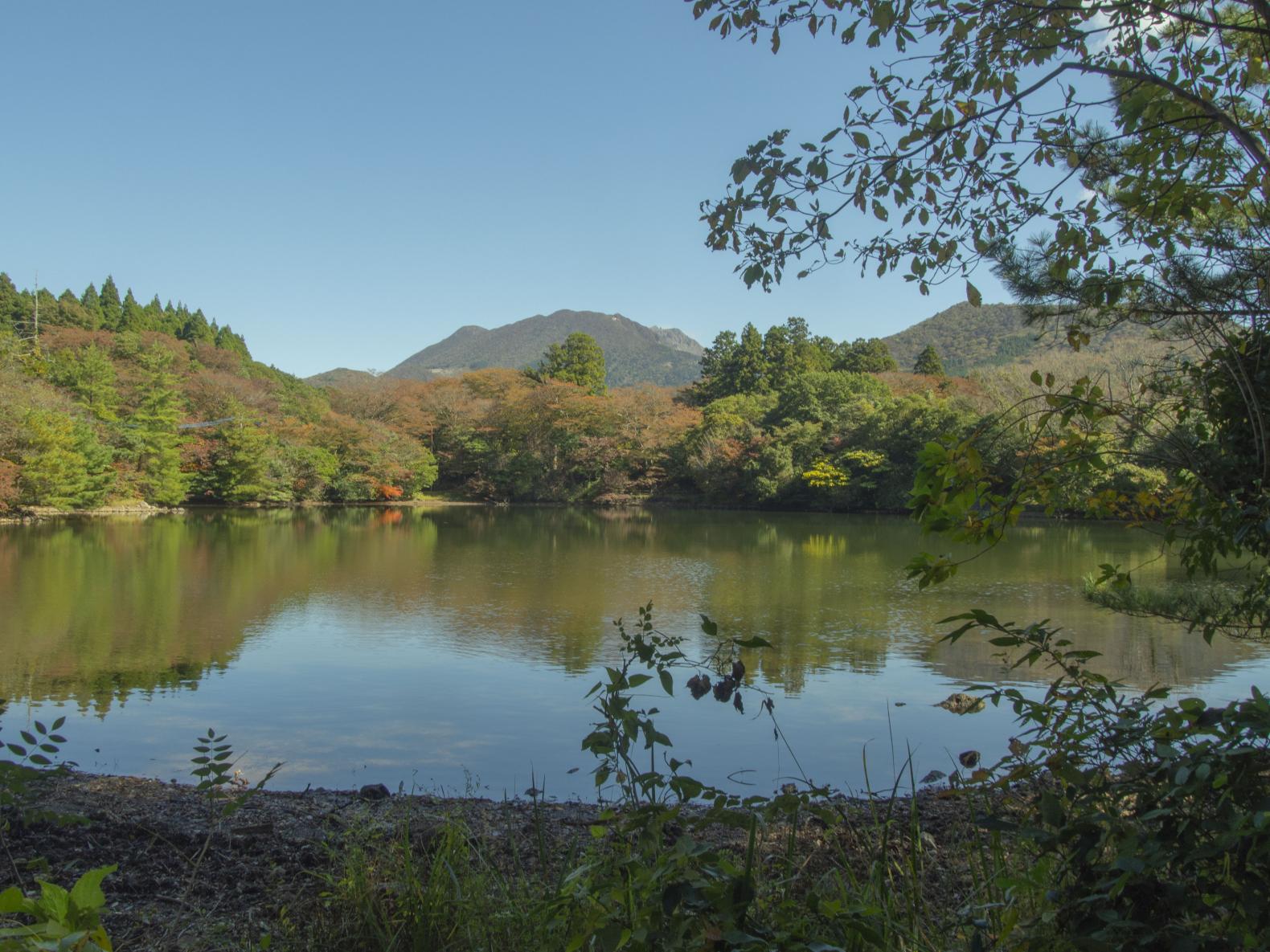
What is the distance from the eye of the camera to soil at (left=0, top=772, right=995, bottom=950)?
1.89 metres

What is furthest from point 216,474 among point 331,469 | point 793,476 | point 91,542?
point 793,476

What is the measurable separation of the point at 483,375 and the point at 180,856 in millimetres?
36490

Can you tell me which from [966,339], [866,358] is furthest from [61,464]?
[966,339]

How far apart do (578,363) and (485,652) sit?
104 ft

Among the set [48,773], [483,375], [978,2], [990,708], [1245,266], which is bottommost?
[990,708]

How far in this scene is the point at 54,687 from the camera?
563 centimetres

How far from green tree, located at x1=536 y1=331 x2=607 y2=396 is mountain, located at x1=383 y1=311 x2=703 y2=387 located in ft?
231

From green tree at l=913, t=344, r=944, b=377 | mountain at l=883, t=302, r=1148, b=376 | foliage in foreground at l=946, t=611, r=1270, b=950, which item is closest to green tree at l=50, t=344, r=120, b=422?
foliage in foreground at l=946, t=611, r=1270, b=950

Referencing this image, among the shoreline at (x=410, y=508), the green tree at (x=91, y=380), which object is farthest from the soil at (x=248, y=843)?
the green tree at (x=91, y=380)

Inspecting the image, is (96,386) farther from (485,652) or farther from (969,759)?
(969,759)

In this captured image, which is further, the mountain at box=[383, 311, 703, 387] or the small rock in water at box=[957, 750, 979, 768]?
the mountain at box=[383, 311, 703, 387]

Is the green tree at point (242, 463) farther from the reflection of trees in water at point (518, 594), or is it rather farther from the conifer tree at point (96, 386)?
the reflection of trees in water at point (518, 594)

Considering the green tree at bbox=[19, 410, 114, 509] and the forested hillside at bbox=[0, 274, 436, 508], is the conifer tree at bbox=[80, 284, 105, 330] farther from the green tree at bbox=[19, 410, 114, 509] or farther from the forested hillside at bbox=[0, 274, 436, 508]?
the green tree at bbox=[19, 410, 114, 509]

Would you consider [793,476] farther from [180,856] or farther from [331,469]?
[180,856]
